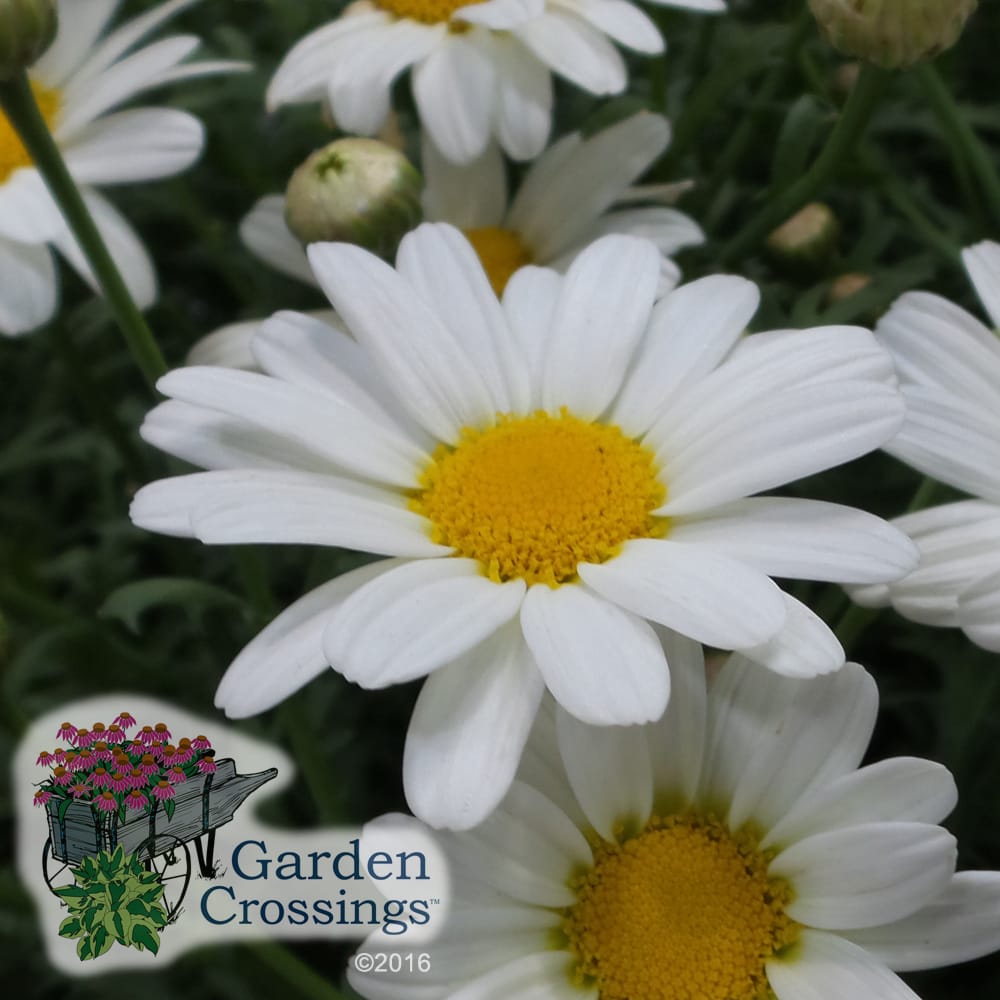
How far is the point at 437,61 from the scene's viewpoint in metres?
0.84

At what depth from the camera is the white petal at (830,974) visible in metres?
0.53

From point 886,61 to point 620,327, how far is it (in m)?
0.23

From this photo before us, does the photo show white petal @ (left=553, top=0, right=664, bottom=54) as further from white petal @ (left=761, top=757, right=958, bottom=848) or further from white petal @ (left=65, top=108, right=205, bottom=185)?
white petal @ (left=761, top=757, right=958, bottom=848)

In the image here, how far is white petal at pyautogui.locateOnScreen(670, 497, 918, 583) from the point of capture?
53cm

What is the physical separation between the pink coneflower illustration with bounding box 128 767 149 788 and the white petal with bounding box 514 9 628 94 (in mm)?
482

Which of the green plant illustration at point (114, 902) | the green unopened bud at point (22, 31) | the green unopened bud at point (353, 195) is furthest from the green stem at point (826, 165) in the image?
the green plant illustration at point (114, 902)

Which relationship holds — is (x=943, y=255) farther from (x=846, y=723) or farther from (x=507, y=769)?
(x=507, y=769)

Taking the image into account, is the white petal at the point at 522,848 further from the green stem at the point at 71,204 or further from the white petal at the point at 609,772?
the green stem at the point at 71,204

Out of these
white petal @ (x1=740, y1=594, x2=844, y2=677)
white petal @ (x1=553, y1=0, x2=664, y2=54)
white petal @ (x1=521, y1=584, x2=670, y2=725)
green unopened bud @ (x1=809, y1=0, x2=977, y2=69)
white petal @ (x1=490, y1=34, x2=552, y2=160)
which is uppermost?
green unopened bud @ (x1=809, y1=0, x2=977, y2=69)

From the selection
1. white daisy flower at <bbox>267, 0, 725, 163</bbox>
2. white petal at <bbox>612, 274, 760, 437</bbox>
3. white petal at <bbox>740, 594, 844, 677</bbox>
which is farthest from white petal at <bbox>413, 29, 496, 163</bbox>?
white petal at <bbox>740, 594, 844, 677</bbox>

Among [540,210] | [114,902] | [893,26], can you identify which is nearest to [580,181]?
[540,210]

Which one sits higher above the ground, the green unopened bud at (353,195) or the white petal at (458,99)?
the white petal at (458,99)

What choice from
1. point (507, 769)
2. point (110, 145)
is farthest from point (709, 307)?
point (110, 145)

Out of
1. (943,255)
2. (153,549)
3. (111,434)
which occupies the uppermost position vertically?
(943,255)
